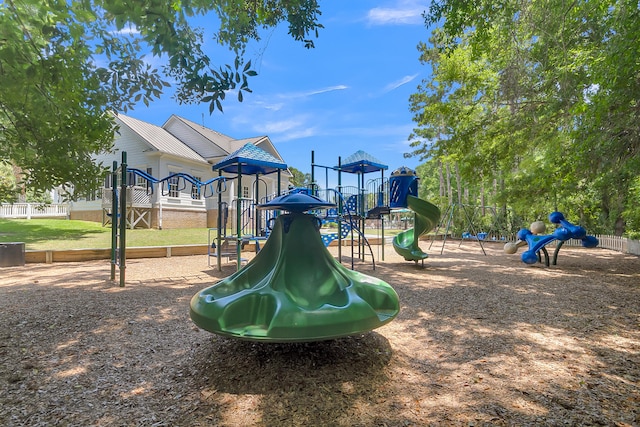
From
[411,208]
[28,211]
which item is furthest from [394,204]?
[28,211]

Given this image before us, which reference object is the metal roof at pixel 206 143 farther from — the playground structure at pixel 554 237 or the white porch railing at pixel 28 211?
the playground structure at pixel 554 237

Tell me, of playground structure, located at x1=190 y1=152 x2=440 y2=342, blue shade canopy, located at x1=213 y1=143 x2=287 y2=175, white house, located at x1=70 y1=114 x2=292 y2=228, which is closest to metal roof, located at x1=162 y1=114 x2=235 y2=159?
white house, located at x1=70 y1=114 x2=292 y2=228

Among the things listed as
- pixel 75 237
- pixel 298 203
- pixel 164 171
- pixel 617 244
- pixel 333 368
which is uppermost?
pixel 164 171

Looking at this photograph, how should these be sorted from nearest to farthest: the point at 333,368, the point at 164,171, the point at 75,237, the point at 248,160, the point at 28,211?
1. the point at 333,368
2. the point at 248,160
3. the point at 75,237
4. the point at 164,171
5. the point at 28,211

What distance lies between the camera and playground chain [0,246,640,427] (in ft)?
7.54

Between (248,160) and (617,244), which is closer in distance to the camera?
(248,160)

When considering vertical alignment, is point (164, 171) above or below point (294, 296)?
above

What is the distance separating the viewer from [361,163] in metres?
11.3

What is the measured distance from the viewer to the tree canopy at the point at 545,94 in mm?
5840

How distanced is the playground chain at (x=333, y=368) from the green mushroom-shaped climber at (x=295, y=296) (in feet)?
1.43

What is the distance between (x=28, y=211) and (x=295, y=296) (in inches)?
1116

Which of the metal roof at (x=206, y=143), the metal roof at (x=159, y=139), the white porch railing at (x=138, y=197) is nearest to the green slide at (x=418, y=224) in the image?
the white porch railing at (x=138, y=197)

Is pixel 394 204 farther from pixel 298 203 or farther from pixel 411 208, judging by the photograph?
pixel 298 203

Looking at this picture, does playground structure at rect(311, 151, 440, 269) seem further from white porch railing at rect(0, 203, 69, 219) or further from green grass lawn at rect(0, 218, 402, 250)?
white porch railing at rect(0, 203, 69, 219)
